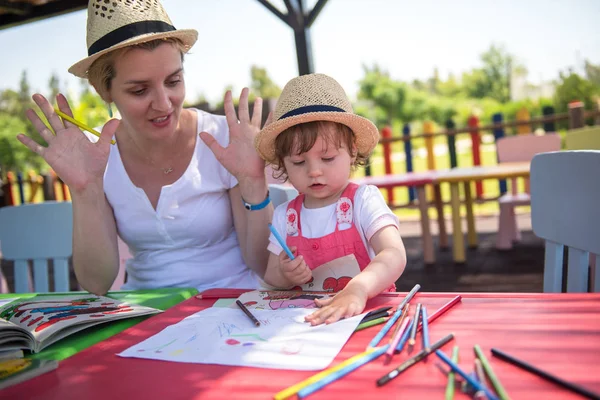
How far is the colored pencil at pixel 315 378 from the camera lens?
0.75 m

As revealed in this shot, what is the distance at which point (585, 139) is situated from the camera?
2.99 meters

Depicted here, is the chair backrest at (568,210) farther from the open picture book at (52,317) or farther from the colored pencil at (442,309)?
the open picture book at (52,317)

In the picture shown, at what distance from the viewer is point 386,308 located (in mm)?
1096

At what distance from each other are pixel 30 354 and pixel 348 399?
68 cm

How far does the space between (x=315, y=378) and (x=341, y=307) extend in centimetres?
30

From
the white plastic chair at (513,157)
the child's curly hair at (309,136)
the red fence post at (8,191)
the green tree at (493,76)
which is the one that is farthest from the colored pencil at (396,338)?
the green tree at (493,76)

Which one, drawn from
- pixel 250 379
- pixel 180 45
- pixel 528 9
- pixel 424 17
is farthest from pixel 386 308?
pixel 424 17

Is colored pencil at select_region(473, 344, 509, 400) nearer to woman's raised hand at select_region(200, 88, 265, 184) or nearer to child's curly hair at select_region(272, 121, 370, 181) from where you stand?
child's curly hair at select_region(272, 121, 370, 181)

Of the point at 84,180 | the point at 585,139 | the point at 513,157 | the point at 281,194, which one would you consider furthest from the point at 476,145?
the point at 84,180

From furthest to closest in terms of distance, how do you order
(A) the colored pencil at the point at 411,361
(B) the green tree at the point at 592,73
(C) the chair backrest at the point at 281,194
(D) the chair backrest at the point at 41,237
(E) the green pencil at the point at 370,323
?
(B) the green tree at the point at 592,73 → (D) the chair backrest at the point at 41,237 → (C) the chair backrest at the point at 281,194 → (E) the green pencil at the point at 370,323 → (A) the colored pencil at the point at 411,361

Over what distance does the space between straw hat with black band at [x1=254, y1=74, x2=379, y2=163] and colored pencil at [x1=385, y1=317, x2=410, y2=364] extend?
0.68 metres

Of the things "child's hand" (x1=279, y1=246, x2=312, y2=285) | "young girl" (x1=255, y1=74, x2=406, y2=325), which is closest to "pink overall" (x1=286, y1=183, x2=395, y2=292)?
"young girl" (x1=255, y1=74, x2=406, y2=325)

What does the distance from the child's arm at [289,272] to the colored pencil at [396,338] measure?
445 millimetres

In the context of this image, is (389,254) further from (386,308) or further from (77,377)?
(77,377)
